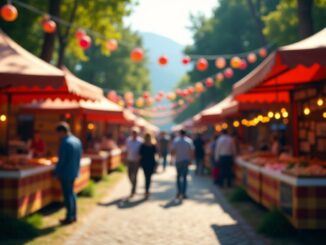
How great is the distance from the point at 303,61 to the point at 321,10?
17150 millimetres

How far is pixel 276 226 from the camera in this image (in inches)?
320

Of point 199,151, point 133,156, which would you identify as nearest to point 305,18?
point 133,156

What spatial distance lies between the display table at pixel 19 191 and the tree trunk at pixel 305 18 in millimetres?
8991

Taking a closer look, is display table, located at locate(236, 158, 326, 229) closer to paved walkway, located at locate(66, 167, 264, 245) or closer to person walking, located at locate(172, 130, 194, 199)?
paved walkway, located at locate(66, 167, 264, 245)

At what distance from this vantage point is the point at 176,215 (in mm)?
10438

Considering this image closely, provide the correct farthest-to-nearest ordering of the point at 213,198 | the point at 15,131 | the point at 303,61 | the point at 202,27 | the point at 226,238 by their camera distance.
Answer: the point at 202,27 → the point at 15,131 → the point at 213,198 → the point at 226,238 → the point at 303,61

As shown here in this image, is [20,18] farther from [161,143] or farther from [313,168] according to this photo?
[313,168]

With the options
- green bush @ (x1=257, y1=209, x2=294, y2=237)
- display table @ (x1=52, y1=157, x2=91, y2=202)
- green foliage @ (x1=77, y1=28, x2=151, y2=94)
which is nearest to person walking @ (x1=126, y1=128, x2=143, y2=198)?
display table @ (x1=52, y1=157, x2=91, y2=202)

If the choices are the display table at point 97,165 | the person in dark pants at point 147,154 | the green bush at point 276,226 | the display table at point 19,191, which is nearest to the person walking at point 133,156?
the person in dark pants at point 147,154

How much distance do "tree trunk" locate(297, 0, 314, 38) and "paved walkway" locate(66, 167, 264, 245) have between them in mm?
5587

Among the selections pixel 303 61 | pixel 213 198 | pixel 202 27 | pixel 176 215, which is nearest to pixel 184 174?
pixel 213 198

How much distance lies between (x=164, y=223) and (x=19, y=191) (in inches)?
112

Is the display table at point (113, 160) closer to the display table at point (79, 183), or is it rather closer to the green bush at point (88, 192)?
the display table at point (79, 183)

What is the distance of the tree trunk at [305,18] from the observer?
14.4 m
